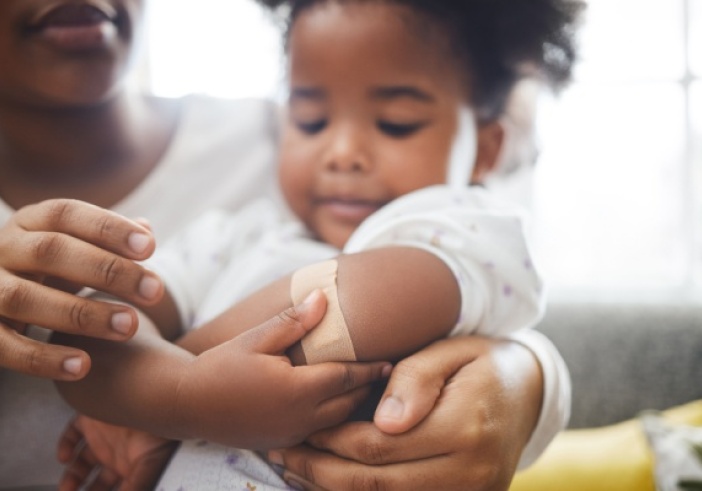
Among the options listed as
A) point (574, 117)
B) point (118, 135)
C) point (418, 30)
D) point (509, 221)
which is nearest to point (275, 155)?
point (118, 135)

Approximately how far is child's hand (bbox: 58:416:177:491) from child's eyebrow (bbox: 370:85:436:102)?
0.37 meters

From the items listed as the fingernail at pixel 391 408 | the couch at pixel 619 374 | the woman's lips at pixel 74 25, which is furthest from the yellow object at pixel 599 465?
the woman's lips at pixel 74 25

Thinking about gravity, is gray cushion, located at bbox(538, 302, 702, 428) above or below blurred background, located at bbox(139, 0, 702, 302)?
below

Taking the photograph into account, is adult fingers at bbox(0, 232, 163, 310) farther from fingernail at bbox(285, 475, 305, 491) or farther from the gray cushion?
the gray cushion

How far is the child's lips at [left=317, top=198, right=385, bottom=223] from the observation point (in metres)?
0.65

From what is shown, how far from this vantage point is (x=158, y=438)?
49 cm

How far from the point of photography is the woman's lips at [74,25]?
60 cm

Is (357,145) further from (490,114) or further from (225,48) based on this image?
(225,48)

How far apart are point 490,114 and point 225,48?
0.49 meters

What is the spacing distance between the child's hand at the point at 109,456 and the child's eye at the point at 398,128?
35 cm

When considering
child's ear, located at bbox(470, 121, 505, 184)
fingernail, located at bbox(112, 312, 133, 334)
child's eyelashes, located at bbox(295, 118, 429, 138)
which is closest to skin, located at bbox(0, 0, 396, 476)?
fingernail, located at bbox(112, 312, 133, 334)

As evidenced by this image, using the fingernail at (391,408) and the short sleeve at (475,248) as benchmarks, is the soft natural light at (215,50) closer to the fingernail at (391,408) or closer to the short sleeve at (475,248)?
the short sleeve at (475,248)

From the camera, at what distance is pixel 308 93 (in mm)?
657

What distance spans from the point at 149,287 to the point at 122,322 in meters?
0.03
